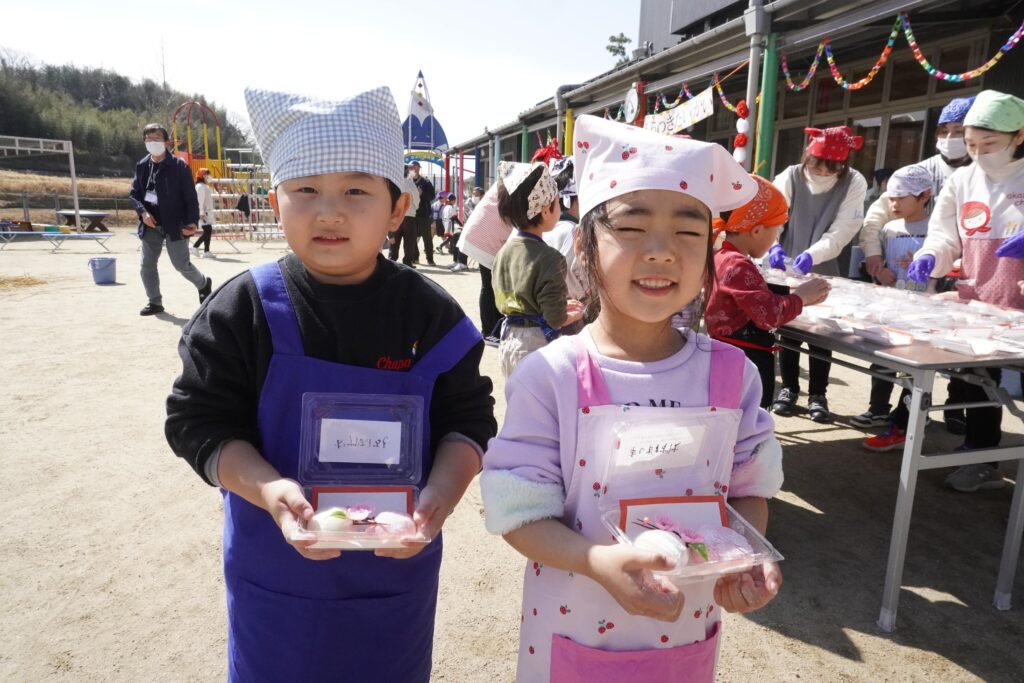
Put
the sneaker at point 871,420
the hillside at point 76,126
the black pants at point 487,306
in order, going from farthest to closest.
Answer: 1. the hillside at point 76,126
2. the black pants at point 487,306
3. the sneaker at point 871,420

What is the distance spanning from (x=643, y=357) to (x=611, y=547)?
0.39 meters

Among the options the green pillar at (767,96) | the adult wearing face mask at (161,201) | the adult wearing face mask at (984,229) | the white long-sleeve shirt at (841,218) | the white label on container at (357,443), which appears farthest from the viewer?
the adult wearing face mask at (161,201)

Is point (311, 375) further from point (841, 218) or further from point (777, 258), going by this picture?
point (841, 218)

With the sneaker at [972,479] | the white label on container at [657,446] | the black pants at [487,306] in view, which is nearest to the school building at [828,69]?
the black pants at [487,306]

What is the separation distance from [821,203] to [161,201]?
635 centimetres

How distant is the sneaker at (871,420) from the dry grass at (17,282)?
10011 mm

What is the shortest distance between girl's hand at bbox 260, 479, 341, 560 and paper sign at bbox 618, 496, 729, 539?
1.48 feet

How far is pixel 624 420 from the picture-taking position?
110 cm

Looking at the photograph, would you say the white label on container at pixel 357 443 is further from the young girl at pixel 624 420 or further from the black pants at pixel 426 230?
the black pants at pixel 426 230

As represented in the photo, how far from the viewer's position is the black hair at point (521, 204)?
127 inches

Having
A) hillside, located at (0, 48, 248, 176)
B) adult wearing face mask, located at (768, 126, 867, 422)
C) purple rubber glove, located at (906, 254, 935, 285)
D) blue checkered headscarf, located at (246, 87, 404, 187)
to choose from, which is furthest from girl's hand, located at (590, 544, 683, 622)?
hillside, located at (0, 48, 248, 176)

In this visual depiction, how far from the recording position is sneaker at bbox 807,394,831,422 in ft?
15.2

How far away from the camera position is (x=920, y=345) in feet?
7.93

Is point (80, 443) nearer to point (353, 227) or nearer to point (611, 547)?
point (353, 227)
